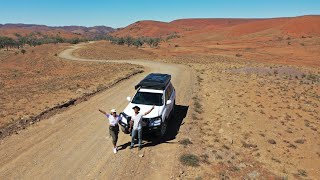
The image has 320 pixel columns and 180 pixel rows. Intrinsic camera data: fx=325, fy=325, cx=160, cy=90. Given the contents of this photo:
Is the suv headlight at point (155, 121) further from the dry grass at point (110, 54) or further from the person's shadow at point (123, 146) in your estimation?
the dry grass at point (110, 54)

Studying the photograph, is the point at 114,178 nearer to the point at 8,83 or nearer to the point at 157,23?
the point at 8,83

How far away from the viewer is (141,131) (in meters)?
12.8

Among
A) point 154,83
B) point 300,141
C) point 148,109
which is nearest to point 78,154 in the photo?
point 148,109

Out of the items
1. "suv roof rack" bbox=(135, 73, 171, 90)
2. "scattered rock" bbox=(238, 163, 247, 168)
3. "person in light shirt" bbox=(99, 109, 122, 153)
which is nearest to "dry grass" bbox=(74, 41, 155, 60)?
"suv roof rack" bbox=(135, 73, 171, 90)

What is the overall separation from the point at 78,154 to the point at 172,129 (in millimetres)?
4893

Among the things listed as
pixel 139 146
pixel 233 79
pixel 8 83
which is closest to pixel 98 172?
pixel 139 146

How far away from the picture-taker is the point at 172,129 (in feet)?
51.0

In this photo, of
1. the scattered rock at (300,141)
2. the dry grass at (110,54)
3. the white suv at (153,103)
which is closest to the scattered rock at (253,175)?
the white suv at (153,103)

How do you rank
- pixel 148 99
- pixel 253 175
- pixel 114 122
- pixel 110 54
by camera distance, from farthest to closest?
pixel 110 54 → pixel 148 99 → pixel 114 122 → pixel 253 175

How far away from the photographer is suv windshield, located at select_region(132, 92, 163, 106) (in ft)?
48.2

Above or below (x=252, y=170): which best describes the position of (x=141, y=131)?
above

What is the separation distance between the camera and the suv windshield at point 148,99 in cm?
1468

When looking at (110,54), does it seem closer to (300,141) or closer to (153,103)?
(153,103)

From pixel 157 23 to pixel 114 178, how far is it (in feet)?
Answer: 599
